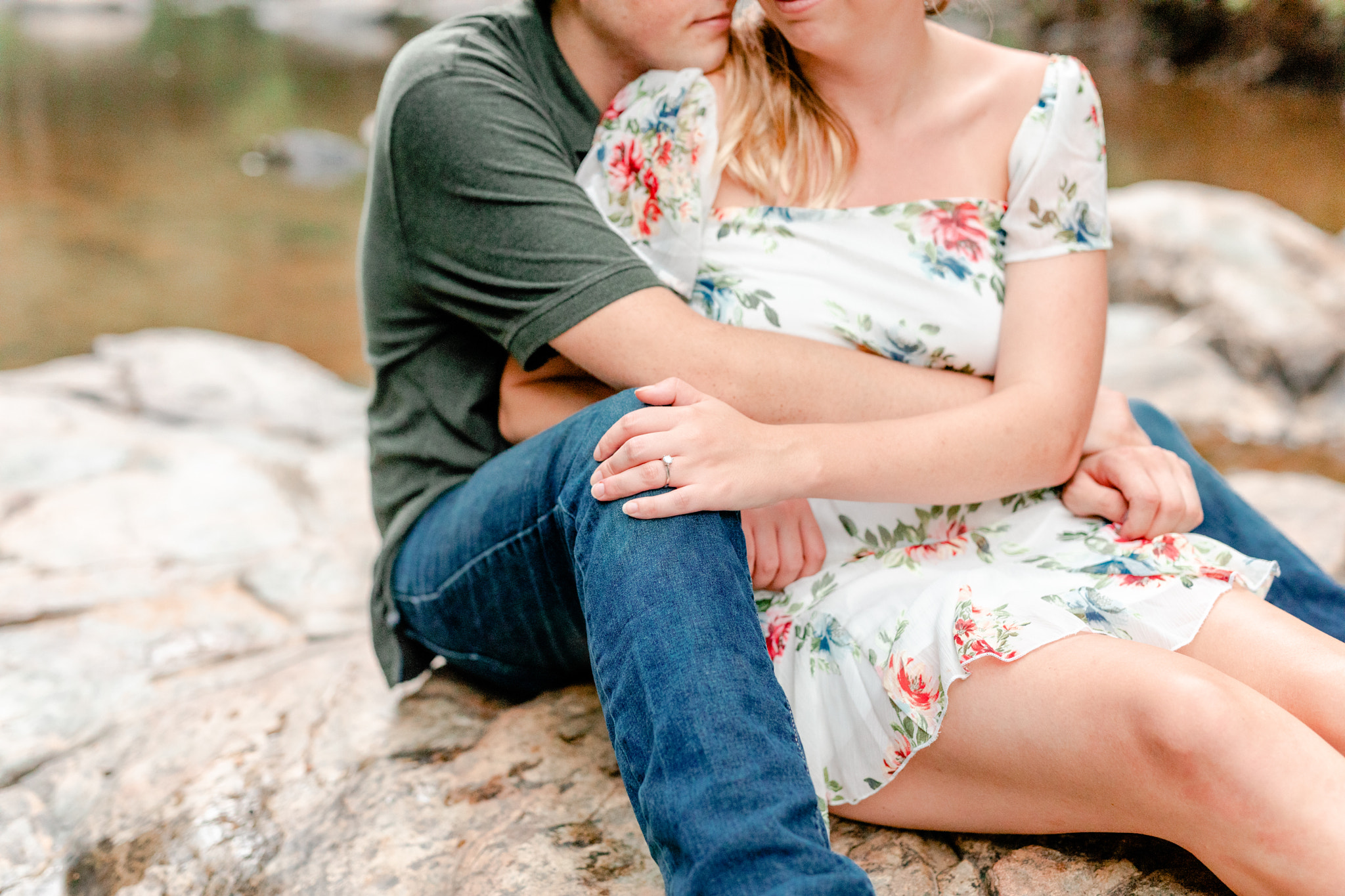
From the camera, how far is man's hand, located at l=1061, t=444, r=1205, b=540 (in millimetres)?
1448

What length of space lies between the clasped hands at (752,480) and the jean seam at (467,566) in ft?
0.57

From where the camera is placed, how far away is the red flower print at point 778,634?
55.3 inches

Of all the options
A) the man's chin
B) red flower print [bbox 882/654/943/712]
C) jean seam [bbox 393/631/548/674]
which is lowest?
jean seam [bbox 393/631/548/674]

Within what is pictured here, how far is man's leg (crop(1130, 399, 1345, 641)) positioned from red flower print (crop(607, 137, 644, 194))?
98 cm

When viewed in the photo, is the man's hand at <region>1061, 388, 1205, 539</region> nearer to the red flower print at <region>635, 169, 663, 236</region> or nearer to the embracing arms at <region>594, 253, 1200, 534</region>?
the embracing arms at <region>594, 253, 1200, 534</region>

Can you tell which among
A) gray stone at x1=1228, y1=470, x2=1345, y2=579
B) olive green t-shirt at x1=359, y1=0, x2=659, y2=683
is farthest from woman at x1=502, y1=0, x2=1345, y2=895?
gray stone at x1=1228, y1=470, x2=1345, y2=579

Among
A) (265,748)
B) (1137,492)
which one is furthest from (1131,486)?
(265,748)

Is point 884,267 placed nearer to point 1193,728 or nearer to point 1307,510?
point 1193,728

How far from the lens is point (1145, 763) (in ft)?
3.54

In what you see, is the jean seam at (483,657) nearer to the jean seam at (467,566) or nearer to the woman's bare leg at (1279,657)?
the jean seam at (467,566)

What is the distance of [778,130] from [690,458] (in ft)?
2.21

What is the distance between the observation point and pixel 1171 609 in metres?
1.28

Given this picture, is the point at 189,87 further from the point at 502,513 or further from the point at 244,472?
the point at 502,513

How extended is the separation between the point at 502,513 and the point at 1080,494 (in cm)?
83
